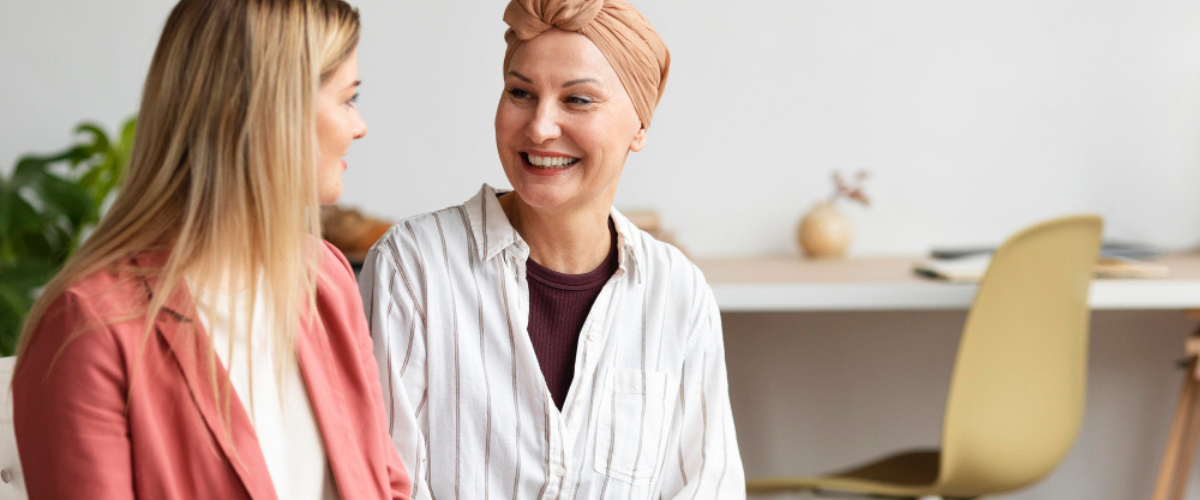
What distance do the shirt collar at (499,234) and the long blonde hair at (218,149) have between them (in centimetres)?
36

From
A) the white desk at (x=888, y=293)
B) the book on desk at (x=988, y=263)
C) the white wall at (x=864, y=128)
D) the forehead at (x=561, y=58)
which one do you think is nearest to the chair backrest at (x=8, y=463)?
the forehead at (x=561, y=58)

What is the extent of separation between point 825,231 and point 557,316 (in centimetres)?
148

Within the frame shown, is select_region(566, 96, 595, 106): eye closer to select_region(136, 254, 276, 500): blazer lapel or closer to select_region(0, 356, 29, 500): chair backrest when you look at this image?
select_region(136, 254, 276, 500): blazer lapel

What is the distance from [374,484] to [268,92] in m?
0.38

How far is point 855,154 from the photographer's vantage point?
2680 millimetres

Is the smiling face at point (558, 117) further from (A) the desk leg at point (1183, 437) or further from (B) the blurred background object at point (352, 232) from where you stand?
(A) the desk leg at point (1183, 437)

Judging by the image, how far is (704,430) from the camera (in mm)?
1292

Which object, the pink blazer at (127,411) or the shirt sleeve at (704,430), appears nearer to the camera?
the pink blazer at (127,411)

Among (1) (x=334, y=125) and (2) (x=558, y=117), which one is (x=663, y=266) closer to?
(2) (x=558, y=117)

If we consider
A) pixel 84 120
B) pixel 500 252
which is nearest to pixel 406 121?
pixel 84 120

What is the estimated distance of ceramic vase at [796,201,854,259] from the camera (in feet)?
8.56

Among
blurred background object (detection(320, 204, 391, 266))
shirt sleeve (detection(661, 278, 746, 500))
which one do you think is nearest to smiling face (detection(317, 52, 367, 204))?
shirt sleeve (detection(661, 278, 746, 500))

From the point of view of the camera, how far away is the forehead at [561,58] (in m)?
1.17

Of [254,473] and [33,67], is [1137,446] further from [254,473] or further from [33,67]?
[33,67]
